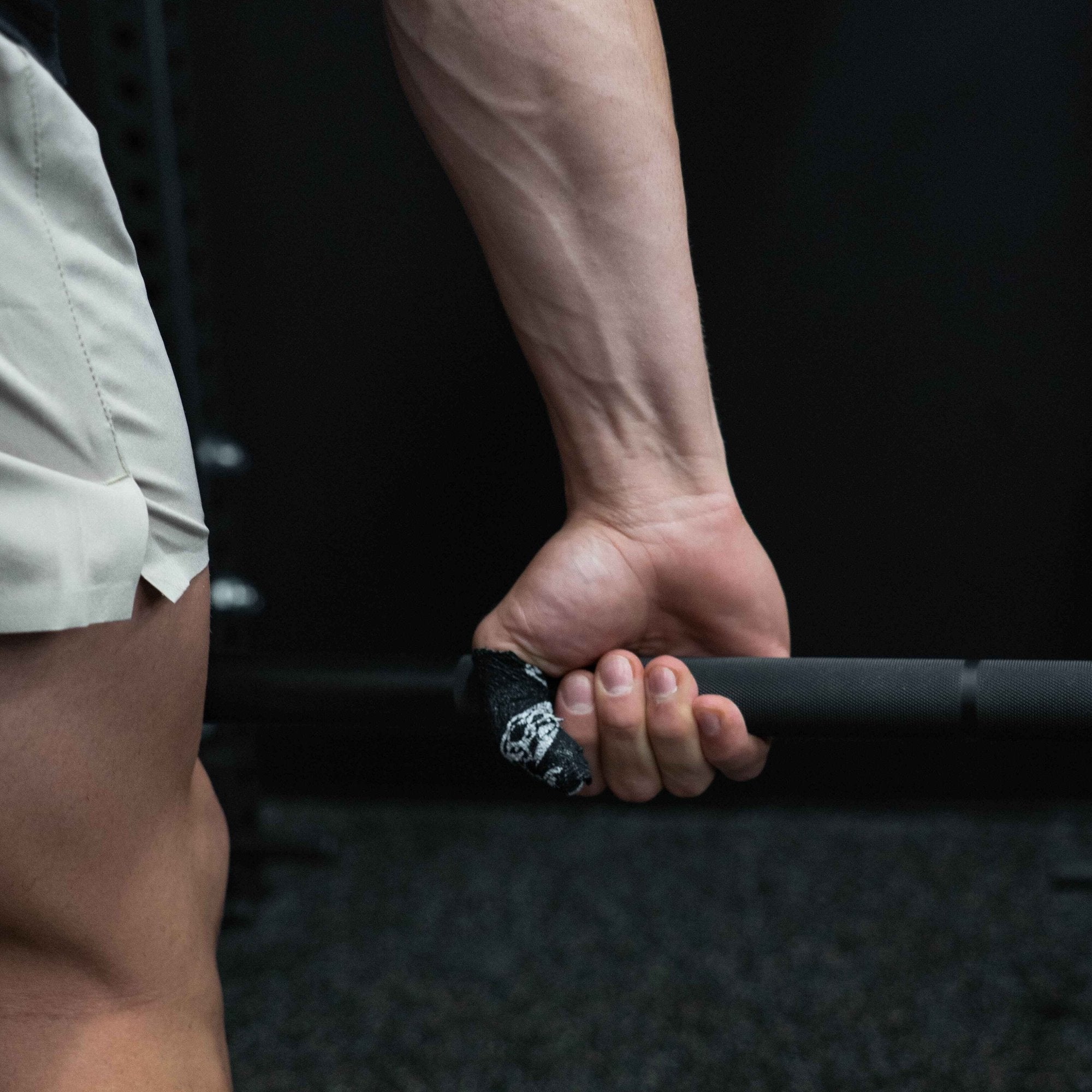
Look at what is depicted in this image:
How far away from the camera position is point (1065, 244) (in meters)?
1.28

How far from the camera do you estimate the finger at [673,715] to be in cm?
67

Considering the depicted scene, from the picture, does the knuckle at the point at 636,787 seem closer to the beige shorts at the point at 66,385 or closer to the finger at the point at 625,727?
the finger at the point at 625,727

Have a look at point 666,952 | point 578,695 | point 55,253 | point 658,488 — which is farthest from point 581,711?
point 666,952

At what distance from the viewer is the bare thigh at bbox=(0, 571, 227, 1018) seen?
478 millimetres

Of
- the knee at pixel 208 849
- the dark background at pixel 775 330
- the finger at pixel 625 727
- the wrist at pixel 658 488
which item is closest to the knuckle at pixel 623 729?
the finger at pixel 625 727

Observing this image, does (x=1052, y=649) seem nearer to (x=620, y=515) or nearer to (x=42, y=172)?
(x=620, y=515)

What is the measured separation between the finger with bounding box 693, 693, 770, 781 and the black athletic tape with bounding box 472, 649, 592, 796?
81 mm

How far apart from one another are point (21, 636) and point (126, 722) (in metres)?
0.07

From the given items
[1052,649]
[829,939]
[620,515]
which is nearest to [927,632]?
[1052,649]

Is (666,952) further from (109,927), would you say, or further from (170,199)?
(170,199)

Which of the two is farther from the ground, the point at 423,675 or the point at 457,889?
the point at 423,675

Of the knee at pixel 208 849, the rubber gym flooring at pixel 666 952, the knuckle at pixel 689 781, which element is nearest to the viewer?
the knee at pixel 208 849

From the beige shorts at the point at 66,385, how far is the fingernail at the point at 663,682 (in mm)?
311

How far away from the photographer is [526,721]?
0.65 m
